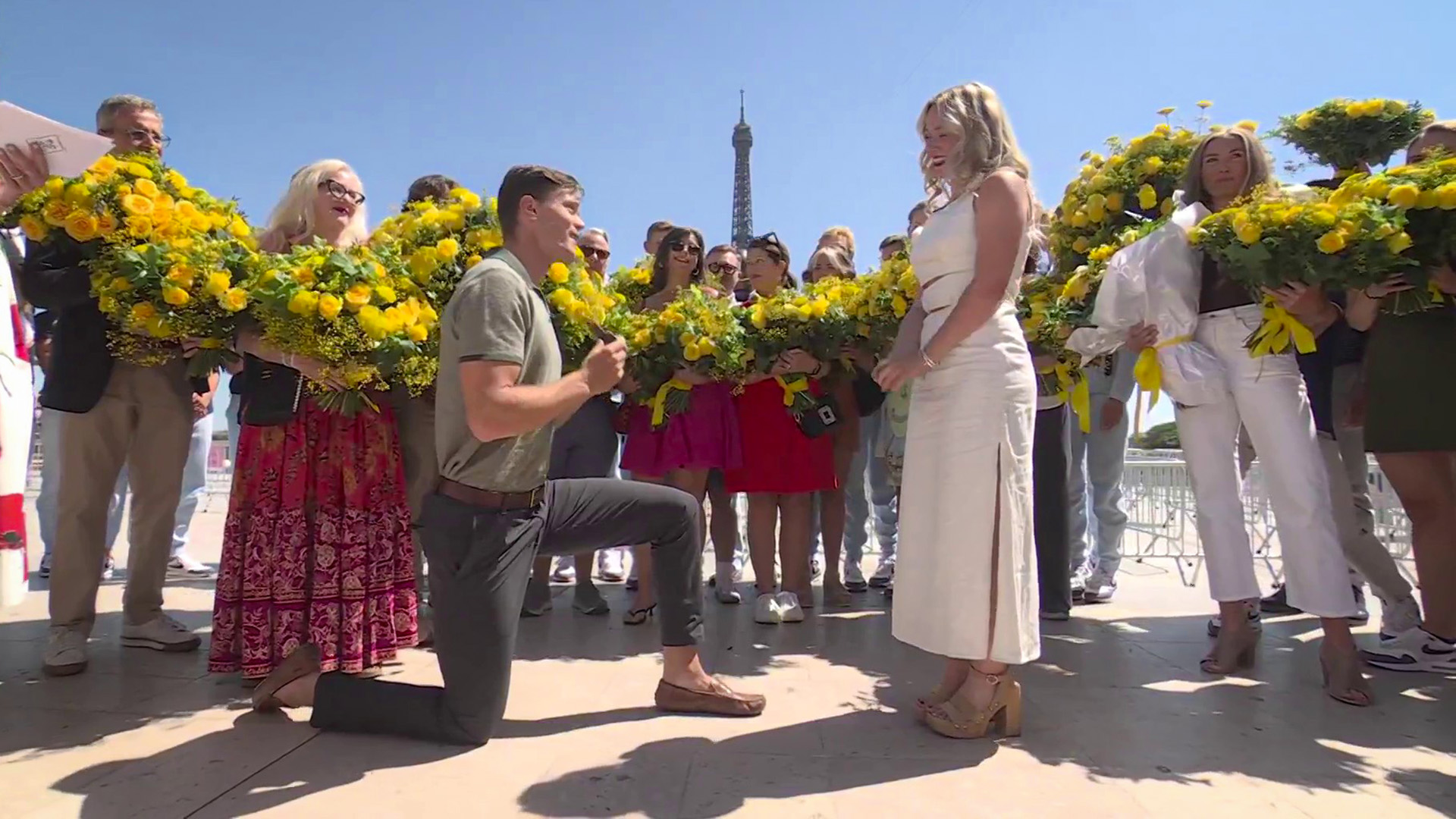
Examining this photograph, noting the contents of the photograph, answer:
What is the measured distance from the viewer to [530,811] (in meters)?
2.14

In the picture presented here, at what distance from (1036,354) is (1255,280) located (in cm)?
95

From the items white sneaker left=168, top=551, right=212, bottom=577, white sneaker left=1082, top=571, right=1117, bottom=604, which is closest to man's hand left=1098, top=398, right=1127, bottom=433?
white sneaker left=1082, top=571, right=1117, bottom=604

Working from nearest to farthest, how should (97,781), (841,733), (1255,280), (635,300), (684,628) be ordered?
(97,781), (841,733), (684,628), (1255,280), (635,300)

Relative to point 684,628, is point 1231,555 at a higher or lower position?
higher

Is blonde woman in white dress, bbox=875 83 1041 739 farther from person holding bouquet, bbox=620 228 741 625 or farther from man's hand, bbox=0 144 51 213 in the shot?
man's hand, bbox=0 144 51 213

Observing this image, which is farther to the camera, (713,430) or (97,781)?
(713,430)

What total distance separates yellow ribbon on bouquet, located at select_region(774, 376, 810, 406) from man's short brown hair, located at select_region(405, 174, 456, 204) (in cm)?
204

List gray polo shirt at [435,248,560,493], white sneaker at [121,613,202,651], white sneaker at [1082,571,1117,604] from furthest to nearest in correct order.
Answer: white sneaker at [1082,571,1117,604], white sneaker at [121,613,202,651], gray polo shirt at [435,248,560,493]

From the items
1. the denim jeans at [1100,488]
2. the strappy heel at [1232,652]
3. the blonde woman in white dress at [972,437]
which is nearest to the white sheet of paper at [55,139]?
the blonde woman in white dress at [972,437]

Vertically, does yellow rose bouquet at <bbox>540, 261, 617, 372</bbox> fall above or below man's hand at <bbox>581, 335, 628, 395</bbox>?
above

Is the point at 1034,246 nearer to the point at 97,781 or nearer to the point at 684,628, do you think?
the point at 684,628

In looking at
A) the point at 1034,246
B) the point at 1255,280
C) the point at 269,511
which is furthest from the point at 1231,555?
the point at 269,511

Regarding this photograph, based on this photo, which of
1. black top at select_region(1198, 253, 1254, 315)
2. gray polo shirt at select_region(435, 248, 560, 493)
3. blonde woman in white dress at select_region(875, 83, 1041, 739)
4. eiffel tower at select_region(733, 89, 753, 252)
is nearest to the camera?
gray polo shirt at select_region(435, 248, 560, 493)

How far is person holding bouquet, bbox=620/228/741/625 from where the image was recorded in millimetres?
4527
